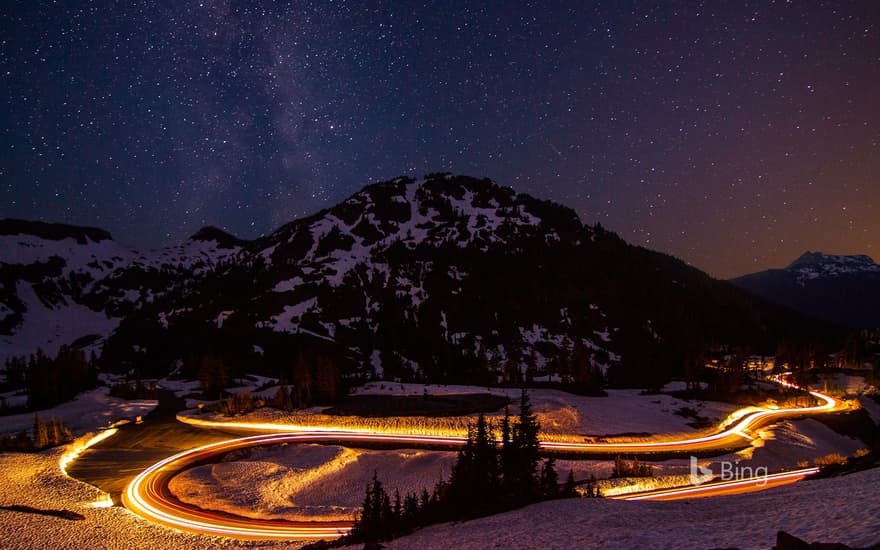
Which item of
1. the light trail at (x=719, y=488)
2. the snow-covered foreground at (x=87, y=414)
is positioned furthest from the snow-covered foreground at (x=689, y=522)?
the snow-covered foreground at (x=87, y=414)

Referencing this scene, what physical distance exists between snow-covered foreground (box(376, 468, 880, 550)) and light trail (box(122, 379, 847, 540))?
15223 mm

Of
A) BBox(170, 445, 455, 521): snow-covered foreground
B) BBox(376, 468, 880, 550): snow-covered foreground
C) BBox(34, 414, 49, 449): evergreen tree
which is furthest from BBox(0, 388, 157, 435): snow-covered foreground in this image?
BBox(376, 468, 880, 550): snow-covered foreground

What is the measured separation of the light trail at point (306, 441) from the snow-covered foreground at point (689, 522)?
15.2 m

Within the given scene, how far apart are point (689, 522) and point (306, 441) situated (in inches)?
1974

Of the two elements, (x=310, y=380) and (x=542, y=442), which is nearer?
(x=542, y=442)

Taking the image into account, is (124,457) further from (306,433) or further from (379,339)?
(379,339)

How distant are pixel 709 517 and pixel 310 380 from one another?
76245mm

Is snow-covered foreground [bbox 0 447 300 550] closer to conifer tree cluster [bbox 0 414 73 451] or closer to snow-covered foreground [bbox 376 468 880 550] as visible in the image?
conifer tree cluster [bbox 0 414 73 451]

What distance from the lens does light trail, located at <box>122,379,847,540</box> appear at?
33812 millimetres

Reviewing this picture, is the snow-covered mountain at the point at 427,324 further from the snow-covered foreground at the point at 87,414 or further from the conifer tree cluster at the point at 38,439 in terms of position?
the conifer tree cluster at the point at 38,439

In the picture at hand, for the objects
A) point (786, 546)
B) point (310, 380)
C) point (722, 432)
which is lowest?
point (722, 432)

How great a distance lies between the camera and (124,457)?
52188mm

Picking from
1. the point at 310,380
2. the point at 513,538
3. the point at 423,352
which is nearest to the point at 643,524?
the point at 513,538

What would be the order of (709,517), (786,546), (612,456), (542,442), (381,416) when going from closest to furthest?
(786,546)
(709,517)
(612,456)
(542,442)
(381,416)
